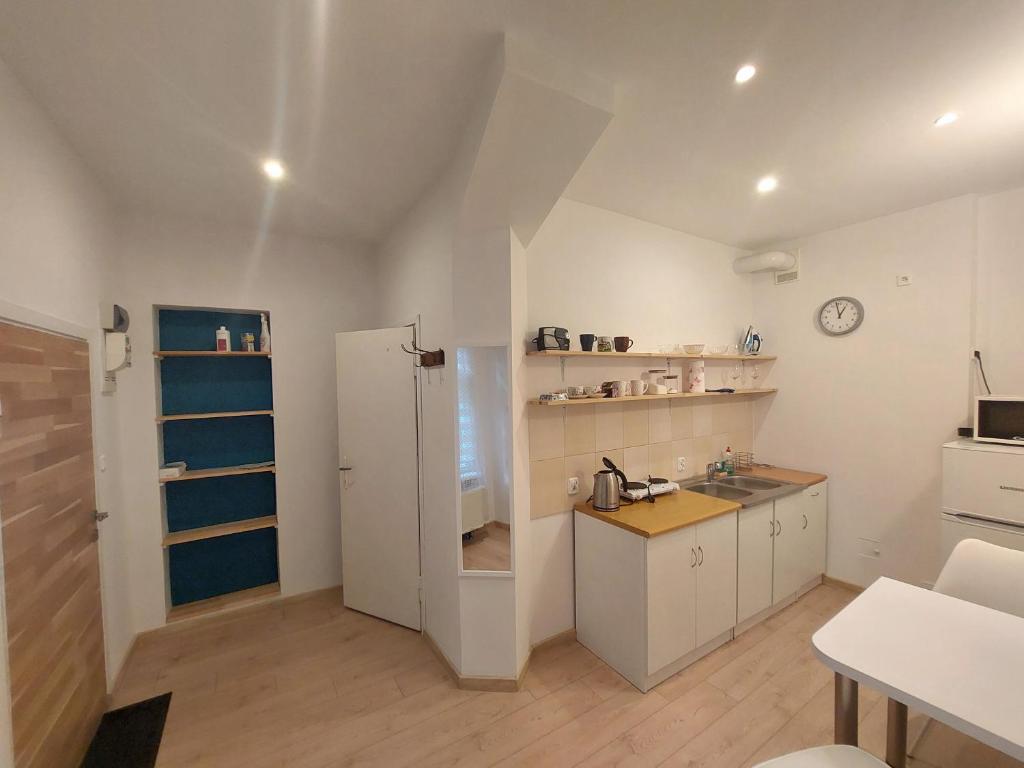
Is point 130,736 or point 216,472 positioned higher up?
point 216,472

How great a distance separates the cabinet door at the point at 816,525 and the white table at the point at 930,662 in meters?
1.64

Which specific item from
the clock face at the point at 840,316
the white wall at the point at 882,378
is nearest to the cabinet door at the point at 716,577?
the white wall at the point at 882,378

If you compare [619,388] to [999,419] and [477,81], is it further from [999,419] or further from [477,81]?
[999,419]

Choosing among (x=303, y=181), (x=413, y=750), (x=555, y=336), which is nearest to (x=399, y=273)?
(x=303, y=181)

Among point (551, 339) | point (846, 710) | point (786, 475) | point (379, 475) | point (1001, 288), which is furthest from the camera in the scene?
→ point (786, 475)

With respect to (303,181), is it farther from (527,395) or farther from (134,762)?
(134,762)

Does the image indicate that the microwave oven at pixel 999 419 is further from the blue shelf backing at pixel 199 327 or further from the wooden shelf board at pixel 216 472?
the blue shelf backing at pixel 199 327

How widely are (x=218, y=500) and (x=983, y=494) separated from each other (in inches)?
188

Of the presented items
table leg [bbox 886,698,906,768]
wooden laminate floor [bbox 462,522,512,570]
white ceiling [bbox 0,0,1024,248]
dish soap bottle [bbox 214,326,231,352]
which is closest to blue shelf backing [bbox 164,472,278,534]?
dish soap bottle [bbox 214,326,231,352]

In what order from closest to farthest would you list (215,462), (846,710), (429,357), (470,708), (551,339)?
(846,710) → (470,708) → (551,339) → (429,357) → (215,462)

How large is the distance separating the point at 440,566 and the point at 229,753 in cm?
112

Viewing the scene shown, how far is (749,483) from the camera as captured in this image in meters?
2.90

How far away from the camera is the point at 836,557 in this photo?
9.43ft

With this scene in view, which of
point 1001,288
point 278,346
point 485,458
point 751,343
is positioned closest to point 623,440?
point 485,458
